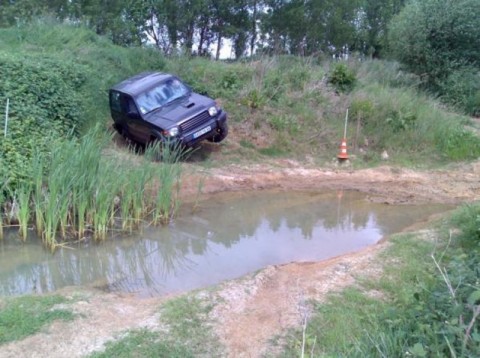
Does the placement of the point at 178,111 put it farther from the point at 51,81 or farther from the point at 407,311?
the point at 407,311

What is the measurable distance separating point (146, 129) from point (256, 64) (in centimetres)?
552

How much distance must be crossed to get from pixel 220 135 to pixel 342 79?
5.17 metres

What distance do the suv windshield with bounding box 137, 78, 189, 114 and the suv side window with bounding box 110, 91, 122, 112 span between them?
63cm

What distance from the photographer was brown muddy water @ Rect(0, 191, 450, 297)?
661 cm

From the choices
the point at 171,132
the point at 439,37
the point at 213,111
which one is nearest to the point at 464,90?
the point at 439,37

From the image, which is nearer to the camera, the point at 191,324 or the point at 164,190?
the point at 191,324

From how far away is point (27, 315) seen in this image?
5.02 m

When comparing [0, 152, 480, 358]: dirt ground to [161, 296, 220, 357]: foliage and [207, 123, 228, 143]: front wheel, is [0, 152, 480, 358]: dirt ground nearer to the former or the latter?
[161, 296, 220, 357]: foliage

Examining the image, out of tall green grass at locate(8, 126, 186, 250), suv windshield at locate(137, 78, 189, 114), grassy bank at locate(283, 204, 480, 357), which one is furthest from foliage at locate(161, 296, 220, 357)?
suv windshield at locate(137, 78, 189, 114)

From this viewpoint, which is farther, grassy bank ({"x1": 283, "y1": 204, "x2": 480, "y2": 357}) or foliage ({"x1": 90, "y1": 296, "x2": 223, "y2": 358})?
foliage ({"x1": 90, "y1": 296, "x2": 223, "y2": 358})

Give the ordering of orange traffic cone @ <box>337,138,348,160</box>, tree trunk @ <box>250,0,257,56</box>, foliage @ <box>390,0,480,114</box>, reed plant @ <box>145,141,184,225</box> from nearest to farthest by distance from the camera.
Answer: reed plant @ <box>145,141,184,225</box>, orange traffic cone @ <box>337,138,348,160</box>, foliage @ <box>390,0,480,114</box>, tree trunk @ <box>250,0,257,56</box>

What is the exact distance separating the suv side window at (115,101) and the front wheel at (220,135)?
2.12 meters

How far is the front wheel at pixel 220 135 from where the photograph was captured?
11.6 m

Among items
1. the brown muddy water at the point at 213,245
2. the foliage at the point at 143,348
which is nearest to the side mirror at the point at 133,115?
the brown muddy water at the point at 213,245
